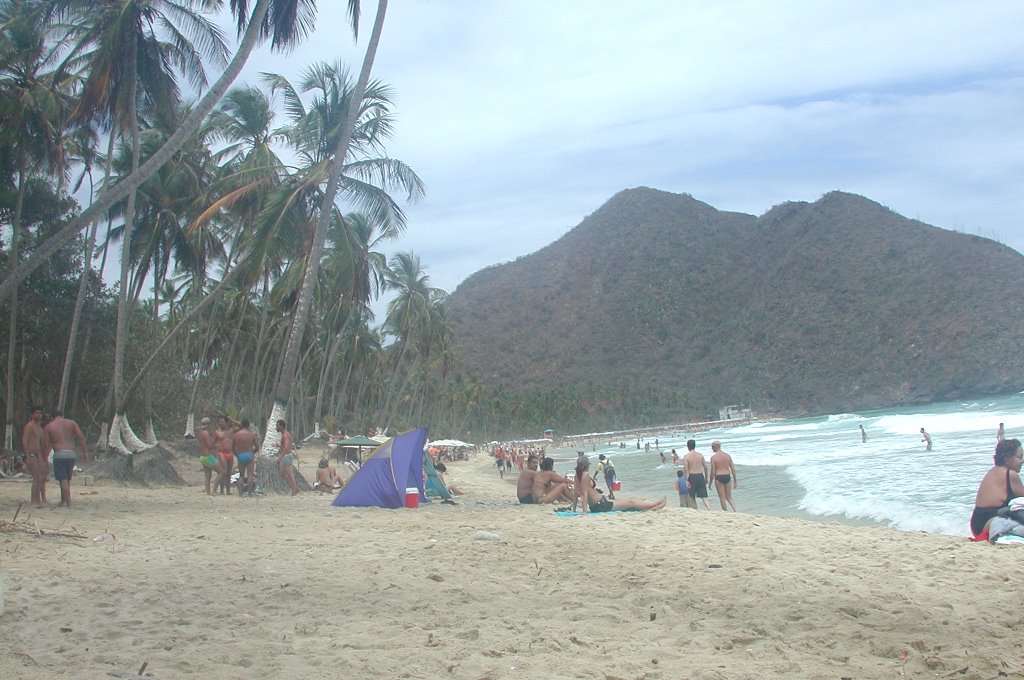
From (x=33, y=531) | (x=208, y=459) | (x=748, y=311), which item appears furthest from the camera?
(x=748, y=311)

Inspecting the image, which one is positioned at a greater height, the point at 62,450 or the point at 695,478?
the point at 62,450

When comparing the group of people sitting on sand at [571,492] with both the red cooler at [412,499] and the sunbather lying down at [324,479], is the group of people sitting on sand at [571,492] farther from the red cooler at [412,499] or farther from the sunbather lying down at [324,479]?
the sunbather lying down at [324,479]

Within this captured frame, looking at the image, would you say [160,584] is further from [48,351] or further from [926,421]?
[926,421]

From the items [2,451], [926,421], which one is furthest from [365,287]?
[926,421]

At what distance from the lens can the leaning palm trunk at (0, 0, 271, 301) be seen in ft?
28.4

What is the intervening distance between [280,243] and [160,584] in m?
11.2

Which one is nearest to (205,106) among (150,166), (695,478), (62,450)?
(150,166)

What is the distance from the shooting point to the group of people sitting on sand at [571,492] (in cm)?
1059

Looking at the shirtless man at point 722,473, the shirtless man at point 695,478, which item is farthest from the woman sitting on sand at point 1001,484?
the shirtless man at point 695,478

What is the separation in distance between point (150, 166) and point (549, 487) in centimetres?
670

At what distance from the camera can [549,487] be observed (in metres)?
11.8

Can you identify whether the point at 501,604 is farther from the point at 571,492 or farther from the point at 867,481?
the point at 867,481

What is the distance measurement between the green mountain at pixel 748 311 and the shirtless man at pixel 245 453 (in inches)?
3266

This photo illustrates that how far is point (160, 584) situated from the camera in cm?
549
